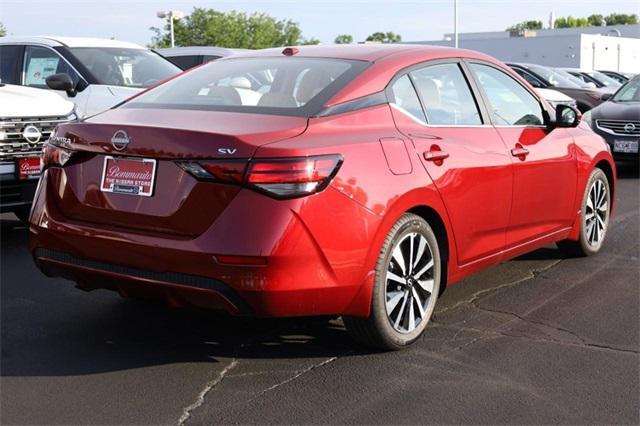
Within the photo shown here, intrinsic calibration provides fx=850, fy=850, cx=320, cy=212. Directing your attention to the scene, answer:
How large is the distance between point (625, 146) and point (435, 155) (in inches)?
337

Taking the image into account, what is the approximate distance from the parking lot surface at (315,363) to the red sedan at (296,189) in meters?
0.31

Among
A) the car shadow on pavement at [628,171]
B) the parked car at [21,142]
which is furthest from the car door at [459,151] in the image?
the car shadow on pavement at [628,171]

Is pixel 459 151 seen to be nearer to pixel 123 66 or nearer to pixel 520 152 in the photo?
pixel 520 152

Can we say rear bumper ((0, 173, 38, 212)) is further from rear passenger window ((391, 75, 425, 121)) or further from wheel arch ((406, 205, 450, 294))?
wheel arch ((406, 205, 450, 294))

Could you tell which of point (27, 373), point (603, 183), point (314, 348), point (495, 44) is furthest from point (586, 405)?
point (495, 44)

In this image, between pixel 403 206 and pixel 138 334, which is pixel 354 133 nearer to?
pixel 403 206

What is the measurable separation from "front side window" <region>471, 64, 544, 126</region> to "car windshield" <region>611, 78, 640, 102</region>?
823 centimetres

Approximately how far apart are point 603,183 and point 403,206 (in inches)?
122

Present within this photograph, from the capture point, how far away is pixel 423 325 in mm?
4633

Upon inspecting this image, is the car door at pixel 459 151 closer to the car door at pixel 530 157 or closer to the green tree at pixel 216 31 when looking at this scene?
the car door at pixel 530 157

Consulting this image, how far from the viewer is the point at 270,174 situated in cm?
379

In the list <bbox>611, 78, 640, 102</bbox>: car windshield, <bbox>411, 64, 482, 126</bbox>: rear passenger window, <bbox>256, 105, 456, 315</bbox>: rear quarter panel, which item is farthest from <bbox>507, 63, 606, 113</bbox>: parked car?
<bbox>256, 105, 456, 315</bbox>: rear quarter panel

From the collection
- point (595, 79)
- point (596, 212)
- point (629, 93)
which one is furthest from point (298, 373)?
point (595, 79)

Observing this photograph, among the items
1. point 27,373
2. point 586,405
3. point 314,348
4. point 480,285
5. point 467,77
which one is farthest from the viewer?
point 480,285
